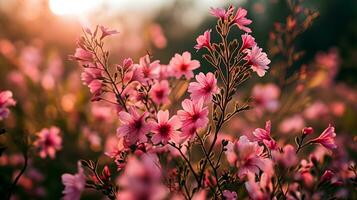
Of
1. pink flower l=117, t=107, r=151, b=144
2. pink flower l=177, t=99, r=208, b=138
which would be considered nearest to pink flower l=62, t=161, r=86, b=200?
pink flower l=117, t=107, r=151, b=144

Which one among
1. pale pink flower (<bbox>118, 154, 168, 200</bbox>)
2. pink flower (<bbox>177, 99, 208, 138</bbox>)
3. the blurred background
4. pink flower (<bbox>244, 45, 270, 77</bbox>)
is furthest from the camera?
the blurred background

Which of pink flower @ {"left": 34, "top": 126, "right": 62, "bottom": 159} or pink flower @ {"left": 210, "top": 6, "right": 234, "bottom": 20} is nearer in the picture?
pink flower @ {"left": 210, "top": 6, "right": 234, "bottom": 20}

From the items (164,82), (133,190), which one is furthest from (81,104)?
(133,190)

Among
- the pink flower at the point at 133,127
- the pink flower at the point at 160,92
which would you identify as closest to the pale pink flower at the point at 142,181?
the pink flower at the point at 133,127

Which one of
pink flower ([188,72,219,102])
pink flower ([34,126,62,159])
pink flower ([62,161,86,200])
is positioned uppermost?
pink flower ([34,126,62,159])

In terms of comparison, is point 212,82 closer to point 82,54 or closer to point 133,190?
point 82,54

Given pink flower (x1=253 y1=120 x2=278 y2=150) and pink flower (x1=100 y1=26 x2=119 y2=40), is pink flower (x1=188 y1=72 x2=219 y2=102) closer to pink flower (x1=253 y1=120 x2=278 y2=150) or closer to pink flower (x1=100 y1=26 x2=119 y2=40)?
pink flower (x1=253 y1=120 x2=278 y2=150)

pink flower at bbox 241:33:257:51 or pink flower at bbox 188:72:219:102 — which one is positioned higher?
pink flower at bbox 241:33:257:51
